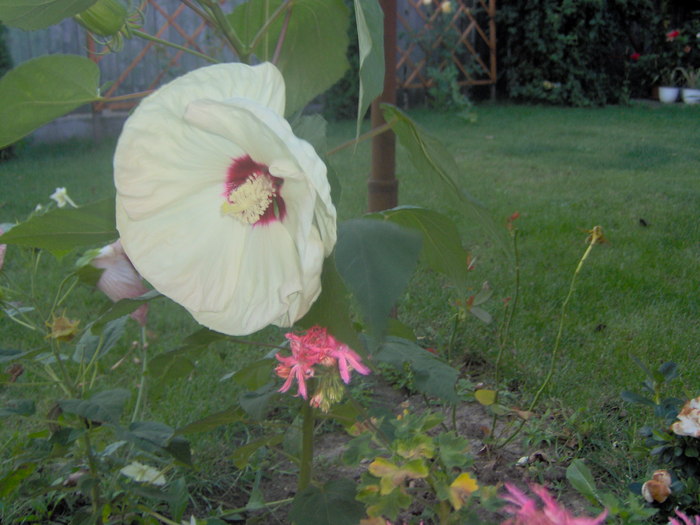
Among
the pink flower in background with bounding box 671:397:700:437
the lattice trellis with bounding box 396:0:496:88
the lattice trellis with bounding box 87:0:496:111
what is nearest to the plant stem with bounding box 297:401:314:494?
the pink flower in background with bounding box 671:397:700:437

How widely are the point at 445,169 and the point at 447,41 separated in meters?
6.86

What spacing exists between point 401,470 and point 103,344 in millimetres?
644

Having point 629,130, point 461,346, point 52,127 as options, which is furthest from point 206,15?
point 52,127

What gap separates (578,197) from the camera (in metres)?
3.31

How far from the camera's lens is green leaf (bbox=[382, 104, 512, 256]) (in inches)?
22.2

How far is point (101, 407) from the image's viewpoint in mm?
916

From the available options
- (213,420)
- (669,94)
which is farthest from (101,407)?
(669,94)

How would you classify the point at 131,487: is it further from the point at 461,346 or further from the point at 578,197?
the point at 578,197

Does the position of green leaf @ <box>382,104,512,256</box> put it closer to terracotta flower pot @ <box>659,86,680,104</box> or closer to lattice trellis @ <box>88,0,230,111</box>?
lattice trellis @ <box>88,0,230,111</box>

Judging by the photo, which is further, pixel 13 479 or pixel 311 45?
pixel 13 479

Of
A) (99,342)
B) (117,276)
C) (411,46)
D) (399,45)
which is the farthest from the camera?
(399,45)

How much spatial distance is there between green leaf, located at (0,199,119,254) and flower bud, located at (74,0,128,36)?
0.16m

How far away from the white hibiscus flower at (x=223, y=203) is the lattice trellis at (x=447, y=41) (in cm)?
634

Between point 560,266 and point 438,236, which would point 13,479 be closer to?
point 438,236
